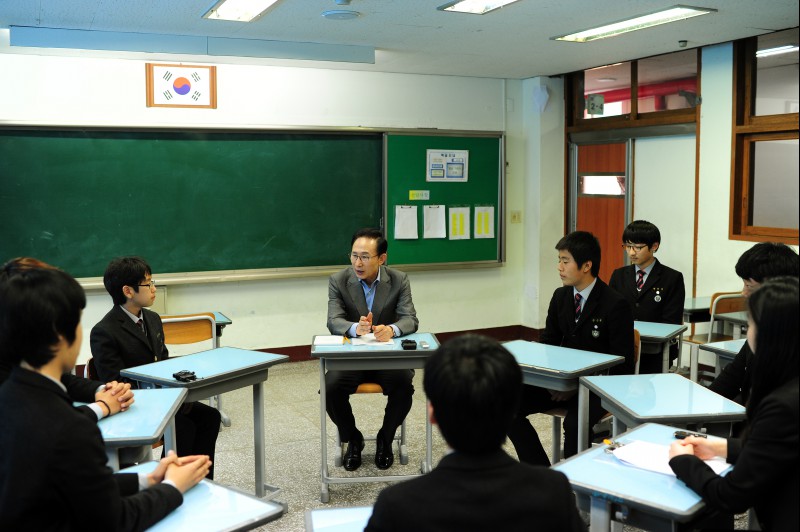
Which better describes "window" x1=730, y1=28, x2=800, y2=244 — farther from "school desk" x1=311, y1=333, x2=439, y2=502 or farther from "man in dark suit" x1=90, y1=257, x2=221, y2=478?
"man in dark suit" x1=90, y1=257, x2=221, y2=478

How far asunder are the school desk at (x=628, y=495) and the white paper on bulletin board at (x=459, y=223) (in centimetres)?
488

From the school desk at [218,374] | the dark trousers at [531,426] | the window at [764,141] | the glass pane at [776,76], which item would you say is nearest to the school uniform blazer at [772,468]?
the dark trousers at [531,426]

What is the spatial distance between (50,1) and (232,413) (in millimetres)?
2787

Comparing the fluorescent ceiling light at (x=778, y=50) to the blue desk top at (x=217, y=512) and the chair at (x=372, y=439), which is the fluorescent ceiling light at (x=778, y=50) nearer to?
the chair at (x=372, y=439)

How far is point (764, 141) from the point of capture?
5.39 metres

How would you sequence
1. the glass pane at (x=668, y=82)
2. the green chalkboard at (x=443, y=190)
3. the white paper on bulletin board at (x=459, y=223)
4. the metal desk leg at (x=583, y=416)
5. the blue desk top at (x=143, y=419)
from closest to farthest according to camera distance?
the blue desk top at (x=143, y=419) → the metal desk leg at (x=583, y=416) → the glass pane at (x=668, y=82) → the green chalkboard at (x=443, y=190) → the white paper on bulletin board at (x=459, y=223)

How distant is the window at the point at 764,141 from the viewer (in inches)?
205

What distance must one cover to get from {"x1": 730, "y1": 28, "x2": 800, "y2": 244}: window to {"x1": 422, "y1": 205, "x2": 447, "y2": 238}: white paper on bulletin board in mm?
2485

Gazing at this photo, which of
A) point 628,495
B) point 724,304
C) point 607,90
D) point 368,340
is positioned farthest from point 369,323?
point 607,90

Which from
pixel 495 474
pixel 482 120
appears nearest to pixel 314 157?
pixel 482 120

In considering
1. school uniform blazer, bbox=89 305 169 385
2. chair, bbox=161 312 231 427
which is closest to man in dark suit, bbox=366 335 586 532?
school uniform blazer, bbox=89 305 169 385

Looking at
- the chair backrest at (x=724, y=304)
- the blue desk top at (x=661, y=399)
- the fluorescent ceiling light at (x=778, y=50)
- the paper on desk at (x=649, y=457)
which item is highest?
the fluorescent ceiling light at (x=778, y=50)

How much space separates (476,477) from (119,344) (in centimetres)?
247

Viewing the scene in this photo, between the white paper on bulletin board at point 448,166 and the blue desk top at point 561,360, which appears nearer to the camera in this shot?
the blue desk top at point 561,360
